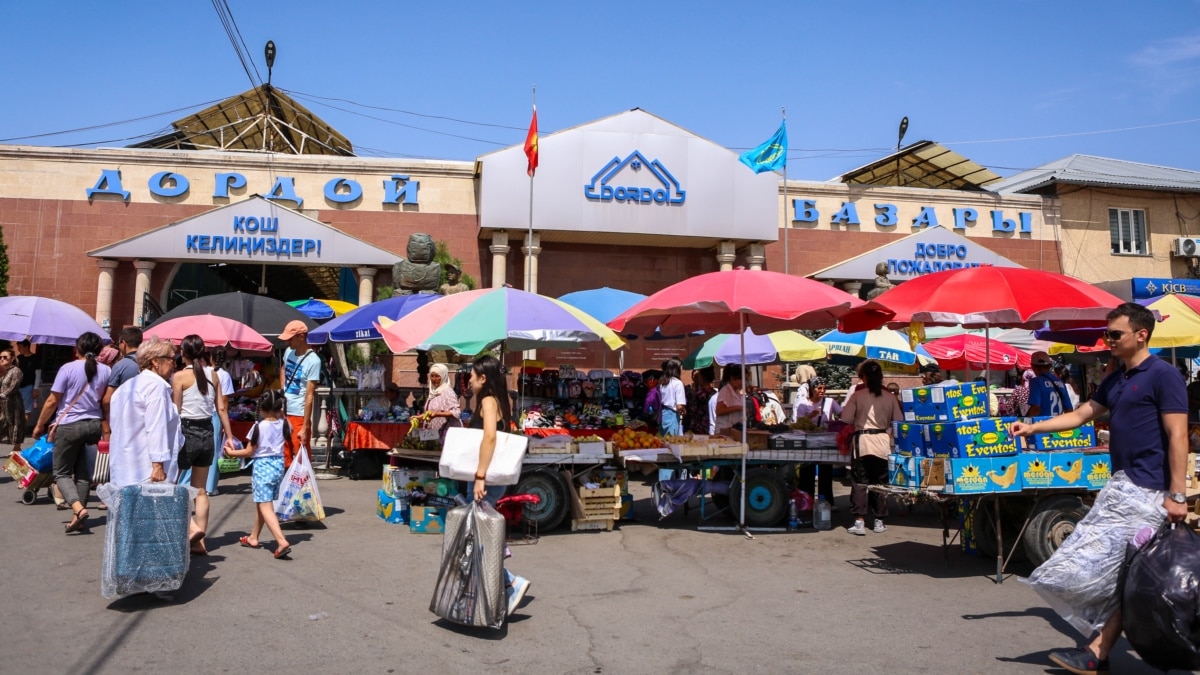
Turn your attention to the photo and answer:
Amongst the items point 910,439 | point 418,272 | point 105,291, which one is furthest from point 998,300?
point 105,291

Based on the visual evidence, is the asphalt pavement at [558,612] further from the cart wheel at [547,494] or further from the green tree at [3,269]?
the green tree at [3,269]

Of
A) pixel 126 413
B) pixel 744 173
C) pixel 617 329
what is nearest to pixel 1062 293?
pixel 617 329

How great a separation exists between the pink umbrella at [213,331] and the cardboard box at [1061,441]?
1033 centimetres

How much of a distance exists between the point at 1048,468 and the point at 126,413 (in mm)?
6998

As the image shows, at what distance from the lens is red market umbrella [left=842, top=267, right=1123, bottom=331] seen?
827cm

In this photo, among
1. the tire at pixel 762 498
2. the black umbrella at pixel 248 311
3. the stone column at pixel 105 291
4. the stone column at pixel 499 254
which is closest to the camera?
the tire at pixel 762 498

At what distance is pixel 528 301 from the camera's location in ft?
32.0

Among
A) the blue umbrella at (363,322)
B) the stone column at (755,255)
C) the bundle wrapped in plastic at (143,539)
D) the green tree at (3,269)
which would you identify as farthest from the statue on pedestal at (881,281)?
the green tree at (3,269)

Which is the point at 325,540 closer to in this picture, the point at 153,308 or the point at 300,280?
the point at 153,308

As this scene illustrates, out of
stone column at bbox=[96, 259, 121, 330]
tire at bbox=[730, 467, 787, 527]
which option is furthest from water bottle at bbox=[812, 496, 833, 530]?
stone column at bbox=[96, 259, 121, 330]

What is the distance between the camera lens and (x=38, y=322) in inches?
531

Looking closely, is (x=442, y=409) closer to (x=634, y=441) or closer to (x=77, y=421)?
(x=634, y=441)

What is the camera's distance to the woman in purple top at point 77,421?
823cm

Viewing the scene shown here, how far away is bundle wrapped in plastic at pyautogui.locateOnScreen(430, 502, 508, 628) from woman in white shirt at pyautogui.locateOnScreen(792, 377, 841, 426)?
840 cm
